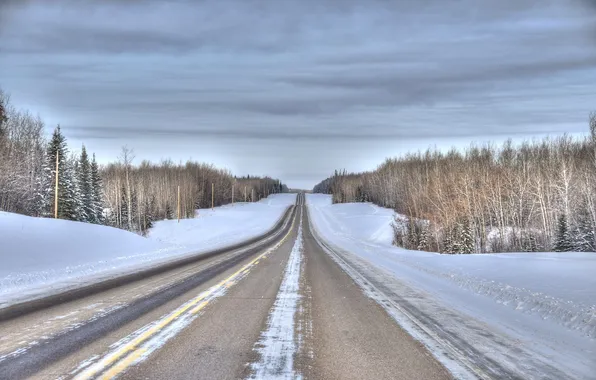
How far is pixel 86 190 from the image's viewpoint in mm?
59031

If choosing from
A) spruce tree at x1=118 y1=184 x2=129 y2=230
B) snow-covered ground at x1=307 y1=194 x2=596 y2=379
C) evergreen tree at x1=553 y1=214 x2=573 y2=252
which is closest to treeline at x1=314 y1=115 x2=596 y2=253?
evergreen tree at x1=553 y1=214 x2=573 y2=252

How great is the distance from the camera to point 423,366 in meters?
4.69

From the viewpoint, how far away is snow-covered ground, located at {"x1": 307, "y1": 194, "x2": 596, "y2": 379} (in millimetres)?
5148

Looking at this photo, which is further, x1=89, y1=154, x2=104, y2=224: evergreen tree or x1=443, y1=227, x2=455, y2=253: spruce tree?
x1=89, y1=154, x2=104, y2=224: evergreen tree

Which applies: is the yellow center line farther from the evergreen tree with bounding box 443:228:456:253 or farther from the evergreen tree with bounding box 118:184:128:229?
the evergreen tree with bounding box 118:184:128:229

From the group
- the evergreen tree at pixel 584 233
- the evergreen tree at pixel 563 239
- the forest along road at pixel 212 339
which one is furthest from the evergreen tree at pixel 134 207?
the forest along road at pixel 212 339

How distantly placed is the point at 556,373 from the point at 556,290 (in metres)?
4.93

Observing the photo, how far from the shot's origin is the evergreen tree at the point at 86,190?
57406 mm

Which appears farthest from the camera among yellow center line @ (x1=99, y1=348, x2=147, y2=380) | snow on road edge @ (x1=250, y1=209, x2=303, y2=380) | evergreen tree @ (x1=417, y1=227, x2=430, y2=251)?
evergreen tree @ (x1=417, y1=227, x2=430, y2=251)

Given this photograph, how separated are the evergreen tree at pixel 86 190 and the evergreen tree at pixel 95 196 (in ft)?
1.13

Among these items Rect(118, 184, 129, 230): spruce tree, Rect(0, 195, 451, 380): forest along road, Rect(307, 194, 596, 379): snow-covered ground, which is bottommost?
Rect(307, 194, 596, 379): snow-covered ground

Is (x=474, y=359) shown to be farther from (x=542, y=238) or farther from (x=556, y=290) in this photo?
(x=542, y=238)

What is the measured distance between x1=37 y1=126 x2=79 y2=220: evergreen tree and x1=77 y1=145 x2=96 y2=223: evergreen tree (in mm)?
4486

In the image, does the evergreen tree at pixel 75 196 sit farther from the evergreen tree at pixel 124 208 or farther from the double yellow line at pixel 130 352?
the double yellow line at pixel 130 352
